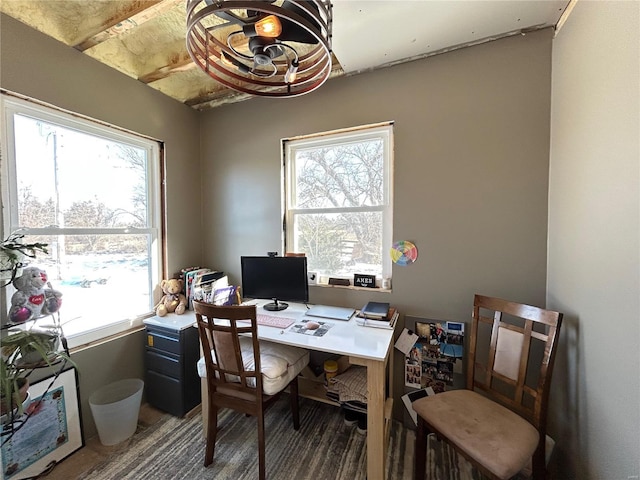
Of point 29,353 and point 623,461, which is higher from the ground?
point 29,353

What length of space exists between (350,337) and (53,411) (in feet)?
6.16

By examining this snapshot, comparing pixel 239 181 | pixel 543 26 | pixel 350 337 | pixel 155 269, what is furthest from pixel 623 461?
pixel 155 269

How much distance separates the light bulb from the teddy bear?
1675mm

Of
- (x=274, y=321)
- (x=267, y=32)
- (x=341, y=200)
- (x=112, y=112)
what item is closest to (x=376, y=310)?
(x=274, y=321)

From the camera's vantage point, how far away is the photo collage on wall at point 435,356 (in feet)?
5.44

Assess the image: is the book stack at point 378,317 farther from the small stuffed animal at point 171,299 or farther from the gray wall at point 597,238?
the small stuffed animal at point 171,299

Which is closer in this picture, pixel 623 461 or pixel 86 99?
pixel 623 461

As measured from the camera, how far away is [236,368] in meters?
1.38

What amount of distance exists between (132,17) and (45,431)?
97.3 inches

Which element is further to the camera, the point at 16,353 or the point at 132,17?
the point at 132,17

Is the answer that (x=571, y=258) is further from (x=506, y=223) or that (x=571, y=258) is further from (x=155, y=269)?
(x=155, y=269)

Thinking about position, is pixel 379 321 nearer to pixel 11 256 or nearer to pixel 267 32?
pixel 267 32

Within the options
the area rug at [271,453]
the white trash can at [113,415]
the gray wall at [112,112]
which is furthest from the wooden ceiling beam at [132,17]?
the area rug at [271,453]

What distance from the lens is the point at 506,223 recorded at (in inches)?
60.8
